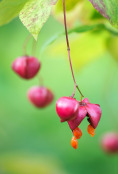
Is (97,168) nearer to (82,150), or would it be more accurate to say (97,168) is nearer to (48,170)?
(82,150)

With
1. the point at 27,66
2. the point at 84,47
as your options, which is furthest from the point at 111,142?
the point at 27,66

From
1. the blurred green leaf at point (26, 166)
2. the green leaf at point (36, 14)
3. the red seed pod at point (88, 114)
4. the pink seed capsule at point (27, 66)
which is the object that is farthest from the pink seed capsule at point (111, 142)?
the green leaf at point (36, 14)

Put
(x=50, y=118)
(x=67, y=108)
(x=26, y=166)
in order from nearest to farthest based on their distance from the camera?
(x=67, y=108) < (x=26, y=166) < (x=50, y=118)

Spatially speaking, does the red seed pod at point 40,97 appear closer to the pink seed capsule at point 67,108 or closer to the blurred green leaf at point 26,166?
the pink seed capsule at point 67,108

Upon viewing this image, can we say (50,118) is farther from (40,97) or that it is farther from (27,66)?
(27,66)

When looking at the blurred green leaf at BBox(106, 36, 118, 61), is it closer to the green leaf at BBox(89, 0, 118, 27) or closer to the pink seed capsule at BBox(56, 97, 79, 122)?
the green leaf at BBox(89, 0, 118, 27)

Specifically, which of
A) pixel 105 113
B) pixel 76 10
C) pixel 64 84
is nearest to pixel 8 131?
pixel 64 84
